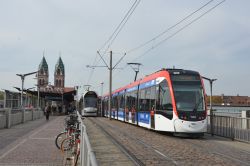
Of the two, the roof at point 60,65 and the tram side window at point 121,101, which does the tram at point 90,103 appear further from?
the roof at point 60,65

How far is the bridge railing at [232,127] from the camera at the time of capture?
16234 mm

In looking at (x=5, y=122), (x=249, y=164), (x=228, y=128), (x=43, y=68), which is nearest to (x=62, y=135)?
(x=249, y=164)

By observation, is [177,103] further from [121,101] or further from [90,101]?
[90,101]

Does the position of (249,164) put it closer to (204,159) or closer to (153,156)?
(204,159)

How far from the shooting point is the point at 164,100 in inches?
714

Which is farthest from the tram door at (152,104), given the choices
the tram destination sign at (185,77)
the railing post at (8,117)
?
the railing post at (8,117)

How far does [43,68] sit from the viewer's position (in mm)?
137250

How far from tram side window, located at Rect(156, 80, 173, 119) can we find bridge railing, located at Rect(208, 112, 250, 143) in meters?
2.73

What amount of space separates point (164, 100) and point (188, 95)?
115 cm

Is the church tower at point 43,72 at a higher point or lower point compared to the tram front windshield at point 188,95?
higher

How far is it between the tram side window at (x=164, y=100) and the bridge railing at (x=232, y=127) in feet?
8.94

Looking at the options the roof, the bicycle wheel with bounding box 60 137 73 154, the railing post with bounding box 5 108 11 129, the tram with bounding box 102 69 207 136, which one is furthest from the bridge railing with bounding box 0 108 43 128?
the roof

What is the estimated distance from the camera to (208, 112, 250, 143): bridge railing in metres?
16.2

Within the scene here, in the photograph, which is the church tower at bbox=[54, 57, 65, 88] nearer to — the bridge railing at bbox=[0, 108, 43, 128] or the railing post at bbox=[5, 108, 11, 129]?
the bridge railing at bbox=[0, 108, 43, 128]
